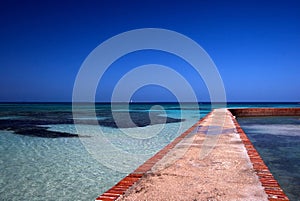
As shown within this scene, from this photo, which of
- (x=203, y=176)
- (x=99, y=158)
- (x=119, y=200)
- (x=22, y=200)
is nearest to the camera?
(x=119, y=200)

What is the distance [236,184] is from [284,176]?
218cm

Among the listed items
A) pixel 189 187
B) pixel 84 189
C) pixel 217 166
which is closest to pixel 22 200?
pixel 84 189

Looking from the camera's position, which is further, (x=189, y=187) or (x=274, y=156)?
(x=274, y=156)

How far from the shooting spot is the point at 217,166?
→ 3467 mm

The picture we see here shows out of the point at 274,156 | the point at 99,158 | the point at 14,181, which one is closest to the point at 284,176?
the point at 274,156

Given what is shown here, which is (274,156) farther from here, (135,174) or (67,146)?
(67,146)

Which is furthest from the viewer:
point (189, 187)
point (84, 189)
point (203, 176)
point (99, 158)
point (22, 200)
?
point (99, 158)

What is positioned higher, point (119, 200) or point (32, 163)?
point (119, 200)

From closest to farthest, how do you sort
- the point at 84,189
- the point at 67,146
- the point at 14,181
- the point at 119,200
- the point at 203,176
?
the point at 119,200, the point at 203,176, the point at 84,189, the point at 14,181, the point at 67,146

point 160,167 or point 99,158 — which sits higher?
point 160,167

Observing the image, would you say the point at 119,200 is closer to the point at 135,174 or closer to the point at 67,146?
the point at 135,174

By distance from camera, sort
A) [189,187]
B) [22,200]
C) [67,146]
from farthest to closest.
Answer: [67,146], [22,200], [189,187]

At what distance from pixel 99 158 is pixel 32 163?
166 cm

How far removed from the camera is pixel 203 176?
3020 mm
